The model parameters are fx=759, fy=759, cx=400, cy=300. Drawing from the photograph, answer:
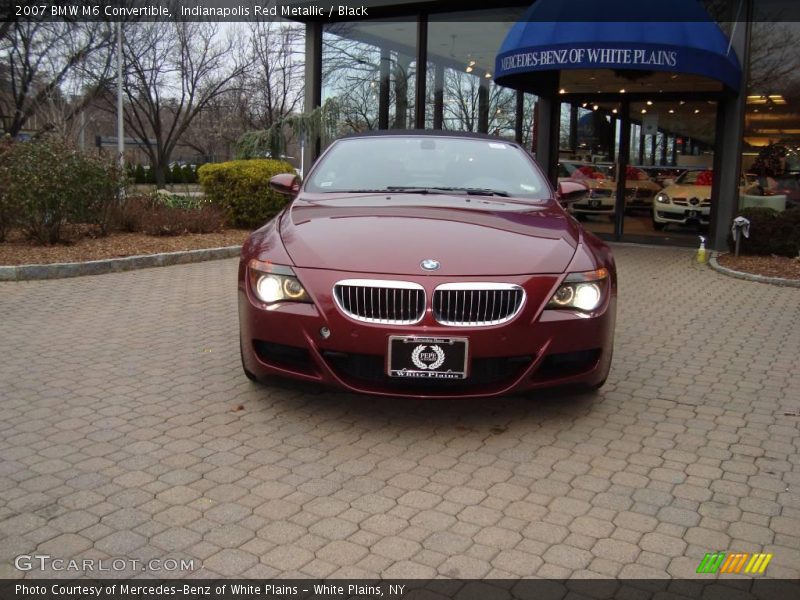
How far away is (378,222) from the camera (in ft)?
14.6

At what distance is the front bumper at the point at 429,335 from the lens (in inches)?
152

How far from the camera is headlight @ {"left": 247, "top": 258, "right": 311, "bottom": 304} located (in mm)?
4078

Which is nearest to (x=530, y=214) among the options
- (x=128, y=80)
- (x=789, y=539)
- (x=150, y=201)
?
(x=789, y=539)

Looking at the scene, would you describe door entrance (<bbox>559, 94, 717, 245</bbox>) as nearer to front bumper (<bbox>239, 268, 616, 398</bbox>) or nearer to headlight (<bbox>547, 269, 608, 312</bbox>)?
headlight (<bbox>547, 269, 608, 312</bbox>)

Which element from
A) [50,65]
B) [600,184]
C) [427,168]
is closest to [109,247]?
[427,168]

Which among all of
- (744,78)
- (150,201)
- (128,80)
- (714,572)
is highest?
(128,80)

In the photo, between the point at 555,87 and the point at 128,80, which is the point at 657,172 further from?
the point at 128,80

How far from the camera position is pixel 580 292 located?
414 cm

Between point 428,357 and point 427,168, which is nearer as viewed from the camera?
point 428,357

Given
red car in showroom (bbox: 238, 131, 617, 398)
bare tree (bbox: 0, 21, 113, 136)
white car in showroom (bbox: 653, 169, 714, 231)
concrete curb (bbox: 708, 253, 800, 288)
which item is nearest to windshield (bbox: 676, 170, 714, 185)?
white car in showroom (bbox: 653, 169, 714, 231)

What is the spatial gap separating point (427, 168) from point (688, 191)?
9.57m

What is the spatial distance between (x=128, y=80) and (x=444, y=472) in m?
33.9

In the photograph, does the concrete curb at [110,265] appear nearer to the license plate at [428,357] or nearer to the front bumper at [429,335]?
the front bumper at [429,335]

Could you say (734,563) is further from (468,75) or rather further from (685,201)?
(468,75)
